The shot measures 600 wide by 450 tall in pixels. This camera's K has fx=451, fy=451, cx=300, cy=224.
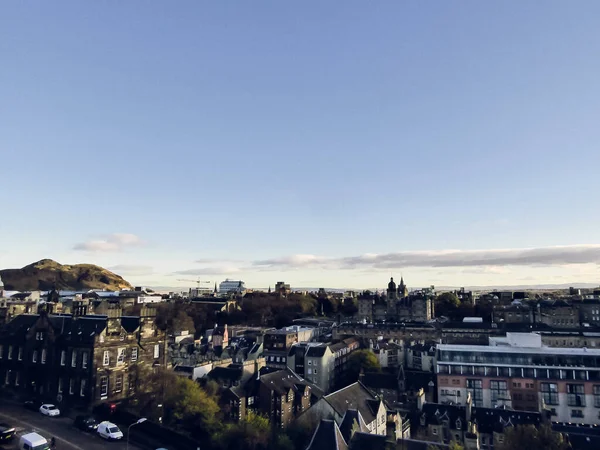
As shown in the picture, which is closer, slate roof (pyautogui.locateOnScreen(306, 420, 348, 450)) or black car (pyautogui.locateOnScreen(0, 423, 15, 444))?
slate roof (pyautogui.locateOnScreen(306, 420, 348, 450))

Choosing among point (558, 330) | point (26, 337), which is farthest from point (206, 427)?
point (558, 330)

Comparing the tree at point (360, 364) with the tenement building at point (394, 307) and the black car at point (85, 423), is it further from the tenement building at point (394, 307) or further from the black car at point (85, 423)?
A: the tenement building at point (394, 307)

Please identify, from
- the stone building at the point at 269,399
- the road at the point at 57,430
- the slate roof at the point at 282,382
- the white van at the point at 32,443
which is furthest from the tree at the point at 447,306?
the white van at the point at 32,443

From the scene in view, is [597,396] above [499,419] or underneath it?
underneath

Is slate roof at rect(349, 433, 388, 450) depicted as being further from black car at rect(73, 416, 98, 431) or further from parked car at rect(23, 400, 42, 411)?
parked car at rect(23, 400, 42, 411)

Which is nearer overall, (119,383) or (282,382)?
(119,383)

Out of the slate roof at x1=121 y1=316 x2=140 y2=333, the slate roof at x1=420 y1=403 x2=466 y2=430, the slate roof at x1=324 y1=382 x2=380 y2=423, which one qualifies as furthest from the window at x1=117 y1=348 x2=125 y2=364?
the slate roof at x1=420 y1=403 x2=466 y2=430

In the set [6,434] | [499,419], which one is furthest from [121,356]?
[499,419]

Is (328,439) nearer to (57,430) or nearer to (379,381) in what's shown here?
(57,430)
